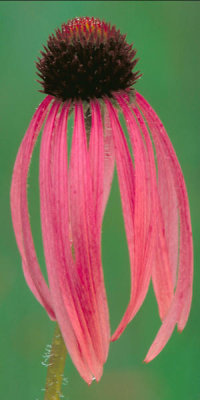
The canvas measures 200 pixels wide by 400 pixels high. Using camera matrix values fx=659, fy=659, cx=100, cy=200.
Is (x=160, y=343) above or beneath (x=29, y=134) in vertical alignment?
beneath

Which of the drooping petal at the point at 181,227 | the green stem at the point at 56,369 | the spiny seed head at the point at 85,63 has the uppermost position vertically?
the spiny seed head at the point at 85,63

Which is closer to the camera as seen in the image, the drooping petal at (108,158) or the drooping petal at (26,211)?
the drooping petal at (26,211)

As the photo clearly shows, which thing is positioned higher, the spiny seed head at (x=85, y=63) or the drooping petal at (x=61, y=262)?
the spiny seed head at (x=85, y=63)

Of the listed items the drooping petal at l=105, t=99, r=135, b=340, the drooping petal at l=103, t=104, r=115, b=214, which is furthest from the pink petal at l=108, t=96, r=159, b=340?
the drooping petal at l=103, t=104, r=115, b=214

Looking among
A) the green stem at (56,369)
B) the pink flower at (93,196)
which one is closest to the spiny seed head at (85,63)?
the pink flower at (93,196)

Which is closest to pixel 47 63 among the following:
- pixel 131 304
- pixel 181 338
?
pixel 131 304

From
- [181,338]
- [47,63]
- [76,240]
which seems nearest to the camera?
[76,240]

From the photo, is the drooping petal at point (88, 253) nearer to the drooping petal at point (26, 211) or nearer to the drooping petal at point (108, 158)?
the drooping petal at point (26, 211)

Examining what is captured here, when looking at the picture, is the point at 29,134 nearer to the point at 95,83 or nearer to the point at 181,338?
the point at 95,83

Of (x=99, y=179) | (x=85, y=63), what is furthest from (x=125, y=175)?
(x=85, y=63)
